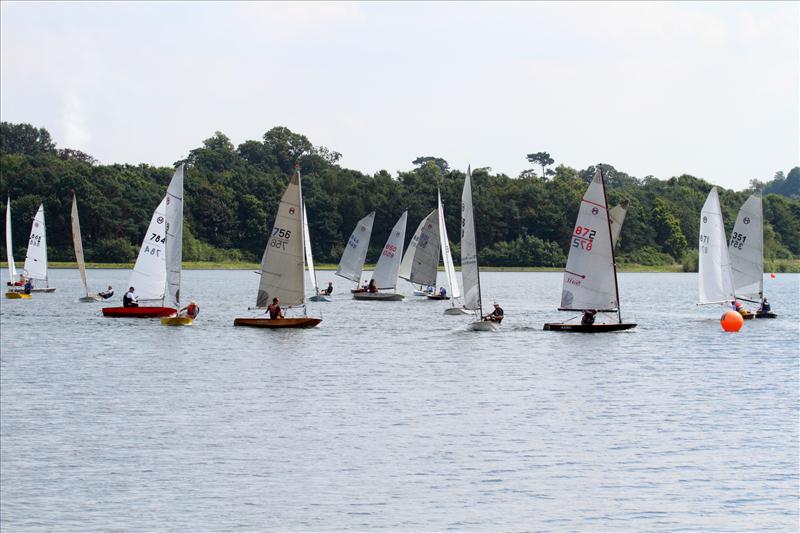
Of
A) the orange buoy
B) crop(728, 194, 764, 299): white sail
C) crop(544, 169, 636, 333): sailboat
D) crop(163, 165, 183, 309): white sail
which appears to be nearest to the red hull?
crop(163, 165, 183, 309): white sail

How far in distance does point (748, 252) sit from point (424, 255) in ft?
83.4

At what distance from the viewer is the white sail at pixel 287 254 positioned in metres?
58.0

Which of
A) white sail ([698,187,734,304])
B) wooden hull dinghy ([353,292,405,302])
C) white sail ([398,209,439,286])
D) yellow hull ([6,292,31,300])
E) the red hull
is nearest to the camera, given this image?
the red hull

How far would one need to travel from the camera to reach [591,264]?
58.5 meters

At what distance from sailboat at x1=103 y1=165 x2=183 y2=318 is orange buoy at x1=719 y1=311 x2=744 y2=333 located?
30.9 m

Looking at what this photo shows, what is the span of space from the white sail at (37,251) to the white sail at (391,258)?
25.4 metres

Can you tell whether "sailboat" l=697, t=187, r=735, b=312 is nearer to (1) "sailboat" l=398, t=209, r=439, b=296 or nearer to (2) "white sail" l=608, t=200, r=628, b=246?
(2) "white sail" l=608, t=200, r=628, b=246

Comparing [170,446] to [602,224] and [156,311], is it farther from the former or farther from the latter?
[156,311]

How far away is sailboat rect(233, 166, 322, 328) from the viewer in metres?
57.9

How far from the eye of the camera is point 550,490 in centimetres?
2862

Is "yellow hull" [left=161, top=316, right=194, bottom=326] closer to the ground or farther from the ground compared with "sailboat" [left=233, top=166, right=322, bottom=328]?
closer to the ground

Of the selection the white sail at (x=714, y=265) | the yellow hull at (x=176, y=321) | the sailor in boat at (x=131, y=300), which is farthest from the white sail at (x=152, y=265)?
the white sail at (x=714, y=265)

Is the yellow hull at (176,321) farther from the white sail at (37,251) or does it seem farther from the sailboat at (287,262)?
the white sail at (37,251)

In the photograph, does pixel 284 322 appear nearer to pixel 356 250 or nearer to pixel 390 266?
pixel 390 266
